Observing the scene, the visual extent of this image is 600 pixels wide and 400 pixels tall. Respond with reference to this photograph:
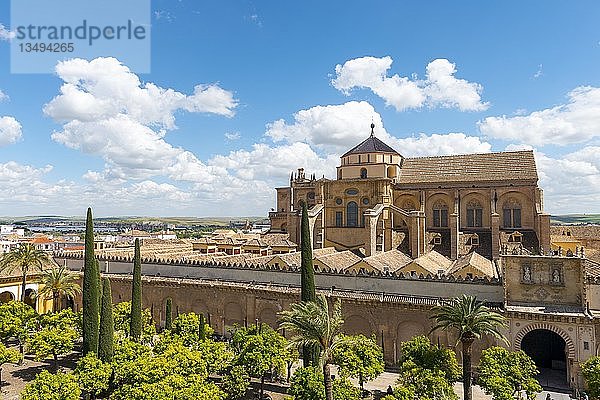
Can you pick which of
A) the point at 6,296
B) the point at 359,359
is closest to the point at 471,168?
the point at 359,359

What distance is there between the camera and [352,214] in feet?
131

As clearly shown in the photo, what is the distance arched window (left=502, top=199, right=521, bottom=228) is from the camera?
122 feet

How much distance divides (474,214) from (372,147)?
36.7 ft

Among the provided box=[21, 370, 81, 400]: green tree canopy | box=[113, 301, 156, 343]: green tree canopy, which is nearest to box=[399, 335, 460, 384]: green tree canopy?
box=[21, 370, 81, 400]: green tree canopy

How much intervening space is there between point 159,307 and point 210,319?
482 cm

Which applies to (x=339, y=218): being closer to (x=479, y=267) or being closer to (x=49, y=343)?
(x=479, y=267)

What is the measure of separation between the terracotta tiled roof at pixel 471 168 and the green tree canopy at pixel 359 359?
24528 millimetres

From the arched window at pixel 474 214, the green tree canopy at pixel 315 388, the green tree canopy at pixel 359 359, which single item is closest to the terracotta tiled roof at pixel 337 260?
the green tree canopy at pixel 359 359

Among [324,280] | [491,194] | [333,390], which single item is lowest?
[333,390]

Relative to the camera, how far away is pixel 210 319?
30.1m

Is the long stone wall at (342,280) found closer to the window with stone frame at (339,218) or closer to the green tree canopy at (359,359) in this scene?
the green tree canopy at (359,359)

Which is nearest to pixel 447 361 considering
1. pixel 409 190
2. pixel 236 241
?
pixel 409 190

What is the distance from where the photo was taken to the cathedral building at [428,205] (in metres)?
35.8

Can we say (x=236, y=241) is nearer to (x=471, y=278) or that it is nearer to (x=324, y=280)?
(x=324, y=280)
